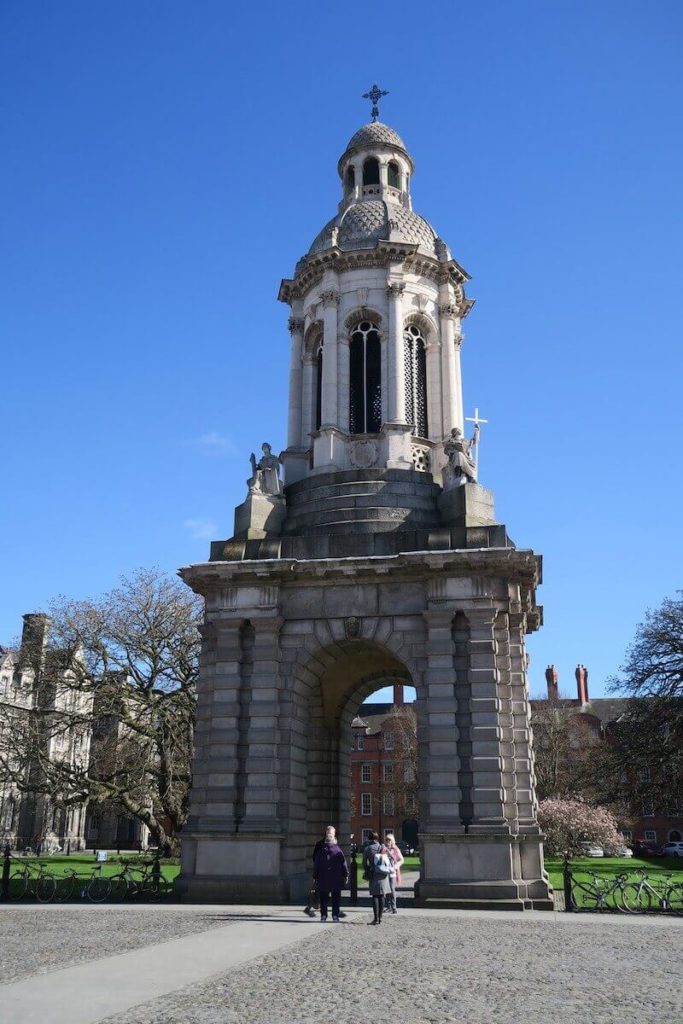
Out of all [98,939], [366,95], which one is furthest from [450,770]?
[366,95]

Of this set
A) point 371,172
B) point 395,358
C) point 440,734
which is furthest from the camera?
point 371,172

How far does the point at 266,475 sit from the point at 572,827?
1094 inches

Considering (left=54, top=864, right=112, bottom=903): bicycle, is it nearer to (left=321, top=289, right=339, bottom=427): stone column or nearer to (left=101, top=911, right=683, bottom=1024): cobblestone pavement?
(left=101, top=911, right=683, bottom=1024): cobblestone pavement

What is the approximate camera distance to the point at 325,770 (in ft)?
87.9

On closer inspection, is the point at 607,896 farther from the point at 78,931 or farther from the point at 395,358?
the point at 395,358

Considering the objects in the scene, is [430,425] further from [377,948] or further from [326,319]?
[377,948]

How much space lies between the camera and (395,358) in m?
28.4

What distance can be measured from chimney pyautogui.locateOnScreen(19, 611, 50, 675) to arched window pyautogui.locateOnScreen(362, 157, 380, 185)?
23.8m

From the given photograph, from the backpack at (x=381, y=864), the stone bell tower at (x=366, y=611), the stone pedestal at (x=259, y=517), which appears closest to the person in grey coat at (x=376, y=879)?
the backpack at (x=381, y=864)

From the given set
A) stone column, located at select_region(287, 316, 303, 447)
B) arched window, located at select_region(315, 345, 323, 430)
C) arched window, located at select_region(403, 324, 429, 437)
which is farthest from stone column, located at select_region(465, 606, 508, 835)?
stone column, located at select_region(287, 316, 303, 447)

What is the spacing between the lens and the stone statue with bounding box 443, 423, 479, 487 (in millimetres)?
25547

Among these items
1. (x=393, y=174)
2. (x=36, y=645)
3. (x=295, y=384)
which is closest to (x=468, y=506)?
(x=295, y=384)

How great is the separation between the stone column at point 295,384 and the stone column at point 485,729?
10.4 meters

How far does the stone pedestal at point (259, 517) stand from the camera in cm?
2583
